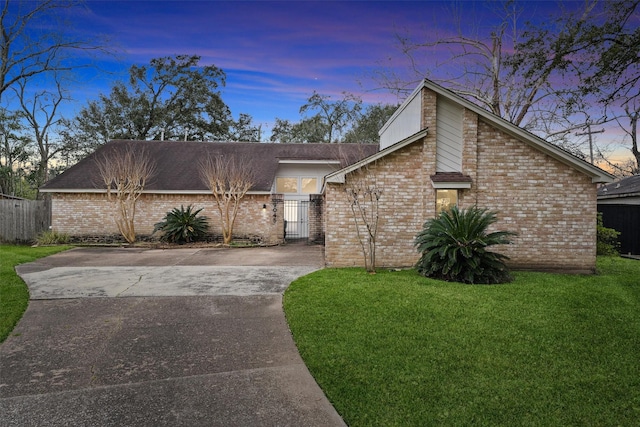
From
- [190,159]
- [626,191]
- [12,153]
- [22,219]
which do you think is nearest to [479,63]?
[626,191]

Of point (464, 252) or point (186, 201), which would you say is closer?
point (464, 252)

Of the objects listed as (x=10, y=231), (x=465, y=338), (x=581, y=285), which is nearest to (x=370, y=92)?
(x=581, y=285)

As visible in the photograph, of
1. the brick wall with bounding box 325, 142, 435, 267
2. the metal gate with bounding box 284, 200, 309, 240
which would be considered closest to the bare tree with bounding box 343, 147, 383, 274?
the brick wall with bounding box 325, 142, 435, 267

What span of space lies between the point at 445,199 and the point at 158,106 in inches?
1057

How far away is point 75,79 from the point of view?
497 inches

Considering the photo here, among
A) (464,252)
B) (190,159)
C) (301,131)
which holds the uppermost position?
(301,131)

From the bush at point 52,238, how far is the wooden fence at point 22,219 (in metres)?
0.63

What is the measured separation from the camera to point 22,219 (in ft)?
Answer: 53.3

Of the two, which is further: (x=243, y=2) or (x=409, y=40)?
(x=409, y=40)

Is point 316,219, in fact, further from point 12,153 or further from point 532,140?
point 12,153

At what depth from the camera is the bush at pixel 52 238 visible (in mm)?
15606

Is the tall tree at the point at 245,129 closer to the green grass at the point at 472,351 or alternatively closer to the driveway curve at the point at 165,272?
the driveway curve at the point at 165,272

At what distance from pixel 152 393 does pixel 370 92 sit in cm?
1776

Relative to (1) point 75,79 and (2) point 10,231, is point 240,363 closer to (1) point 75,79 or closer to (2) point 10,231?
(1) point 75,79
